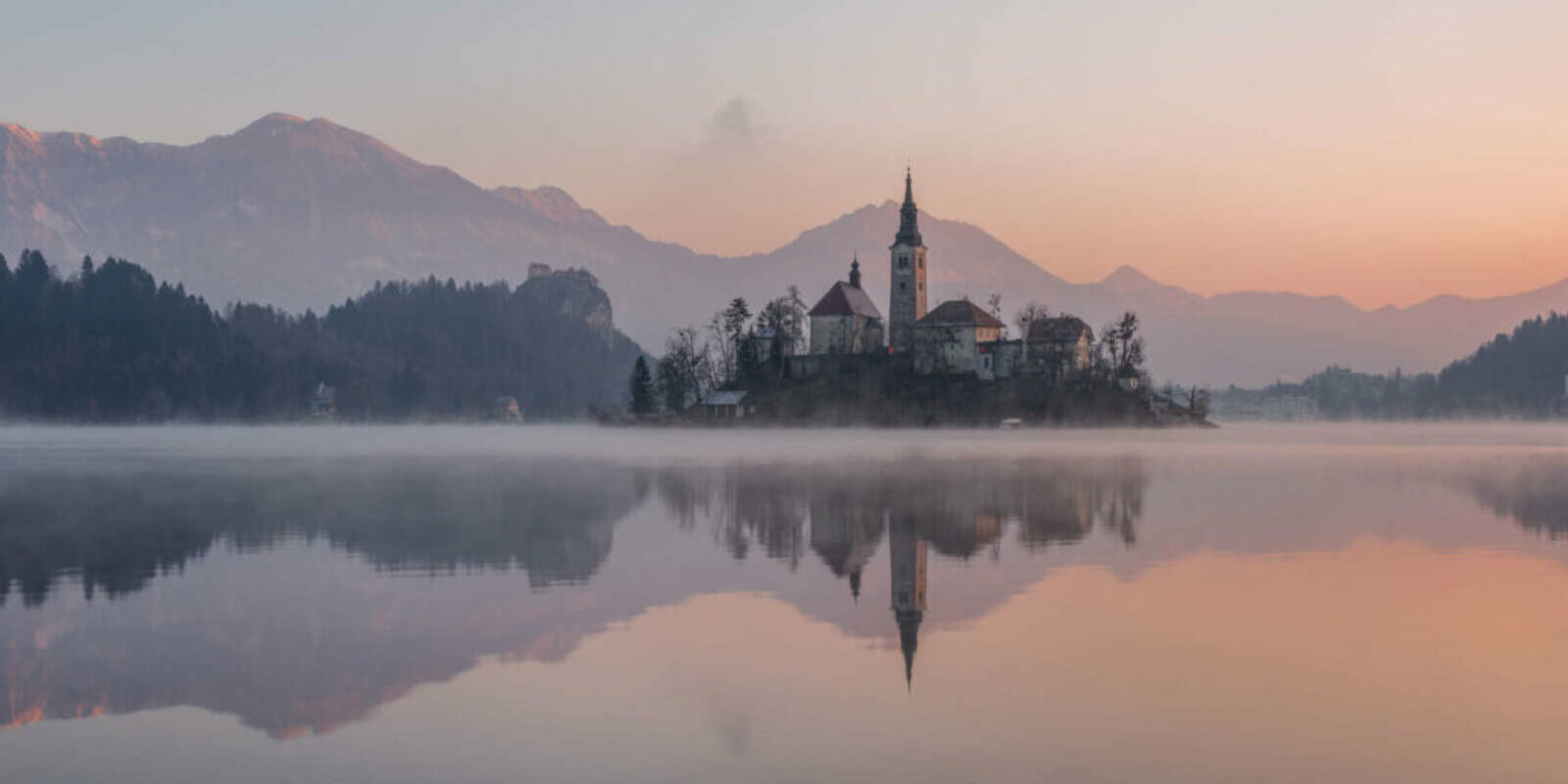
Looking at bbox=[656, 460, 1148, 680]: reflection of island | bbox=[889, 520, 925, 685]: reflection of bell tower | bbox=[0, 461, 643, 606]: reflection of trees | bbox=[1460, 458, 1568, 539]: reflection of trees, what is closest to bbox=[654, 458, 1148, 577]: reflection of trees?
Result: bbox=[656, 460, 1148, 680]: reflection of island

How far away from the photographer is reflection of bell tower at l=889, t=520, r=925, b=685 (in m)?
22.6

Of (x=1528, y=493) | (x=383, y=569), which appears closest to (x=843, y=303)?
(x=1528, y=493)

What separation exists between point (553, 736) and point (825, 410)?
166 meters

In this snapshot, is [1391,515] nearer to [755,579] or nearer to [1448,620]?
→ [1448,620]

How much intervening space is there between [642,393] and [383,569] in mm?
160296

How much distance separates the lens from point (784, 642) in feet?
74.8

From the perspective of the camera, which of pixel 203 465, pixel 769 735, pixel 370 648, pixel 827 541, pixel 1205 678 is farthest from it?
pixel 203 465

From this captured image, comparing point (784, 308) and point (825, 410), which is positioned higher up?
point (784, 308)

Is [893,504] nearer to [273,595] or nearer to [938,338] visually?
[273,595]

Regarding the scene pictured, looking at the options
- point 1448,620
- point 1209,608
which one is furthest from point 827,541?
point 1448,620

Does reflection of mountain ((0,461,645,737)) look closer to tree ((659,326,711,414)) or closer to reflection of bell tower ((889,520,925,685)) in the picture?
reflection of bell tower ((889,520,925,685))

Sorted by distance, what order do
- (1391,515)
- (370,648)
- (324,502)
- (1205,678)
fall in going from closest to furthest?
1. (1205,678)
2. (370,648)
3. (1391,515)
4. (324,502)

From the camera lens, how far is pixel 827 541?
38.1m

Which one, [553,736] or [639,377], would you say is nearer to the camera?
[553,736]
